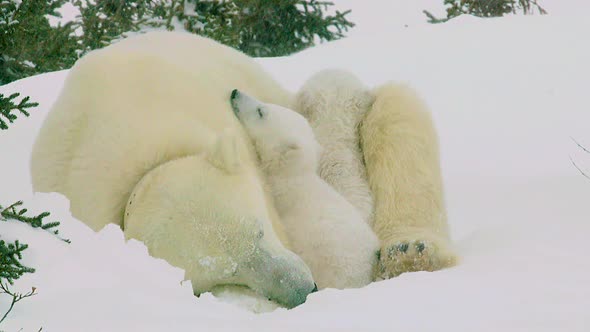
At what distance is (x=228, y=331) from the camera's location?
2.94 m

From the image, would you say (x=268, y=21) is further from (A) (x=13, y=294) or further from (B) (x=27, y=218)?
(A) (x=13, y=294)

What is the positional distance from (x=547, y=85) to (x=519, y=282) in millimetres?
3711

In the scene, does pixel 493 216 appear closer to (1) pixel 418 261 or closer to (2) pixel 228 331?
(1) pixel 418 261

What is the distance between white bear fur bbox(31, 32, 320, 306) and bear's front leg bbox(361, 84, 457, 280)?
662 mm

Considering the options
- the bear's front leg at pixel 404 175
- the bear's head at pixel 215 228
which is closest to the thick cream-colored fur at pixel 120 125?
the bear's head at pixel 215 228

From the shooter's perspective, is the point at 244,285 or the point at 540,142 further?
the point at 540,142

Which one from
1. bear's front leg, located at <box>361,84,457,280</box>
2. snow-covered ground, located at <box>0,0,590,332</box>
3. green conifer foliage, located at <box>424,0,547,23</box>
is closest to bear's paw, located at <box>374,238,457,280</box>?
bear's front leg, located at <box>361,84,457,280</box>

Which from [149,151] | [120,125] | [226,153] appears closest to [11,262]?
[226,153]

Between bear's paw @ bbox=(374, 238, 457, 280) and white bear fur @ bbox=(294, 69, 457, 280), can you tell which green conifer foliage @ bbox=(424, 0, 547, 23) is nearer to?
white bear fur @ bbox=(294, 69, 457, 280)

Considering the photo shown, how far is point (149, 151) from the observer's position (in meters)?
4.35

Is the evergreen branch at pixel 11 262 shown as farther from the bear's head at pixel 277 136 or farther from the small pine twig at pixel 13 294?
the bear's head at pixel 277 136

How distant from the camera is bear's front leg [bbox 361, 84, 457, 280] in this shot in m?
4.75

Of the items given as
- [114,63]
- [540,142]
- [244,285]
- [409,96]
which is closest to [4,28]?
[114,63]

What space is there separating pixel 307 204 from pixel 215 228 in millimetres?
683
